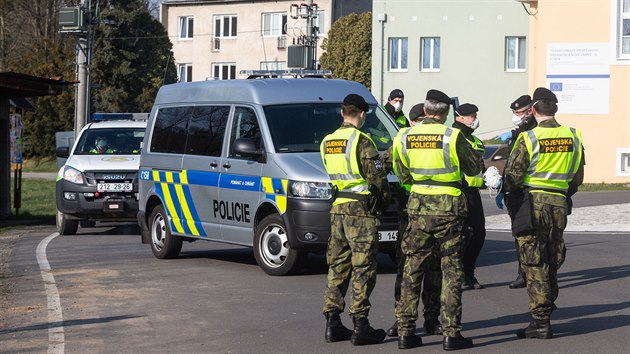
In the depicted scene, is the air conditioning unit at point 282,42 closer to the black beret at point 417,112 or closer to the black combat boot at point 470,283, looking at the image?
the black combat boot at point 470,283

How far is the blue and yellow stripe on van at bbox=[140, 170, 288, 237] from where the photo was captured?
13.2 meters

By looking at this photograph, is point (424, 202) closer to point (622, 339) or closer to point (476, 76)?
point (622, 339)

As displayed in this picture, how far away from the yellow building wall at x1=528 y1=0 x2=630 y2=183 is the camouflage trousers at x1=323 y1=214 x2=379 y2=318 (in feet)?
85.4

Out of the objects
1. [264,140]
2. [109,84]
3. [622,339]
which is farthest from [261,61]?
[622,339]

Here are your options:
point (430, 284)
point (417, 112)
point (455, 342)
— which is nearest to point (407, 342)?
point (455, 342)

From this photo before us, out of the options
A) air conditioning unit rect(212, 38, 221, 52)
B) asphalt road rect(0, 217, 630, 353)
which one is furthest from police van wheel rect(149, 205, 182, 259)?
air conditioning unit rect(212, 38, 221, 52)

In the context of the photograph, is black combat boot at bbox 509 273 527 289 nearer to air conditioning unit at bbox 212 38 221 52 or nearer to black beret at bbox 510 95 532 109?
black beret at bbox 510 95 532 109

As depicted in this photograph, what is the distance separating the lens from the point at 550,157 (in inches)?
374

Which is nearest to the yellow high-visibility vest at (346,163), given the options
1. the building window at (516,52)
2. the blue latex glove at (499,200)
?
the blue latex glove at (499,200)

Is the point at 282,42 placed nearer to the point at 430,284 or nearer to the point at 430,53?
the point at 430,53

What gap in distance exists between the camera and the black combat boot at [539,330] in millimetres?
9148

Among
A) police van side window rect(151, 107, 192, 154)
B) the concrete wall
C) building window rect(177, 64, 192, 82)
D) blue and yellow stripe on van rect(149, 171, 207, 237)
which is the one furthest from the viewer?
building window rect(177, 64, 192, 82)

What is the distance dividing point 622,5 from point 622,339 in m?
26.7

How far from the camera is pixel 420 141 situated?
8.83m
